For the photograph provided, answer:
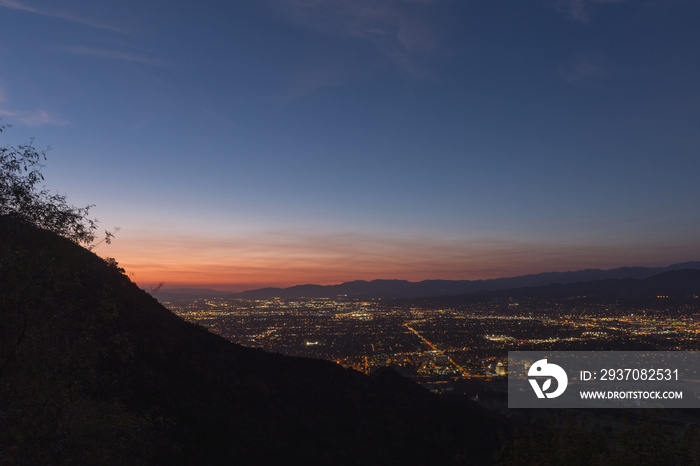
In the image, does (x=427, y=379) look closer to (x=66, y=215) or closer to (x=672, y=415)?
(x=672, y=415)

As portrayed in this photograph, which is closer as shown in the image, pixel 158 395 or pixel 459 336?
pixel 158 395

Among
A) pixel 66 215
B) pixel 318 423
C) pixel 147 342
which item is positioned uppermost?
pixel 66 215

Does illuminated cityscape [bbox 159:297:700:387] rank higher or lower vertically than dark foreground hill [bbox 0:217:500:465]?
lower

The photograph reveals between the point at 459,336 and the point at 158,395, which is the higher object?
the point at 158,395

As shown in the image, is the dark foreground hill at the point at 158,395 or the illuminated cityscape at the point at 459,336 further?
the illuminated cityscape at the point at 459,336

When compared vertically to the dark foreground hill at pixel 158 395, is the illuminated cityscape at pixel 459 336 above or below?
below

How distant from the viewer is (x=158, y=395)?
15992 millimetres

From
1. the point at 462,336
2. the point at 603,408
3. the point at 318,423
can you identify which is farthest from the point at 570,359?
the point at 318,423

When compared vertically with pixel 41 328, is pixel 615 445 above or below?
below

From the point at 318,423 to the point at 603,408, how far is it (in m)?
23.7

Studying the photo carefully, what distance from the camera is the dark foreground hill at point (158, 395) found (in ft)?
19.7

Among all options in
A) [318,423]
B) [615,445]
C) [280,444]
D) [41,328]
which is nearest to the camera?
[615,445]

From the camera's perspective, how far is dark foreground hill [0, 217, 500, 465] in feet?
19.7

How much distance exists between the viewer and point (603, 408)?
2862 cm
